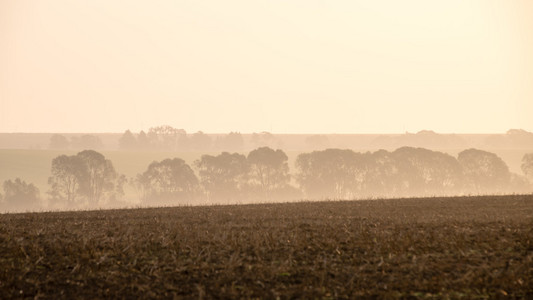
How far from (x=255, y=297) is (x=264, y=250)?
13.0 ft

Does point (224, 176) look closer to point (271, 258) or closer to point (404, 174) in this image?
point (404, 174)

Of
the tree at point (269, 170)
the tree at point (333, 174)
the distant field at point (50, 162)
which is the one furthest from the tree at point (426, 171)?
the distant field at point (50, 162)

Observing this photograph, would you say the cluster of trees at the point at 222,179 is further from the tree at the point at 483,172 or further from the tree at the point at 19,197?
the tree at the point at 483,172

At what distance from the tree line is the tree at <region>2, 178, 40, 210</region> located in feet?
1.13

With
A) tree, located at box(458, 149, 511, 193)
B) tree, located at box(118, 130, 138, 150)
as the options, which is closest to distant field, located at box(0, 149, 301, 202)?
tree, located at box(118, 130, 138, 150)

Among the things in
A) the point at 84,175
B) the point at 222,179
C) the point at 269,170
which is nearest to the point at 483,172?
the point at 269,170

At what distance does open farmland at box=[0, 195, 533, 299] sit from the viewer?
10.9 metres

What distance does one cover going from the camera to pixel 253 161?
77.9 metres

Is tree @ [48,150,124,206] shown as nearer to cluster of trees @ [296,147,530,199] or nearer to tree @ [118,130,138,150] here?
cluster of trees @ [296,147,530,199]

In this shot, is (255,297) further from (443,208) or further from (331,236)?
(443,208)

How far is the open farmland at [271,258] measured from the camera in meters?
10.9

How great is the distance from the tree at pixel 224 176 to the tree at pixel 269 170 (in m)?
2.07

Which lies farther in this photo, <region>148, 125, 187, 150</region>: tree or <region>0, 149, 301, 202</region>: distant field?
<region>148, 125, 187, 150</region>: tree

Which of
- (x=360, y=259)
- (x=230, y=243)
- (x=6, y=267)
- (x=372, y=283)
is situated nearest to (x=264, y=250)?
(x=230, y=243)
